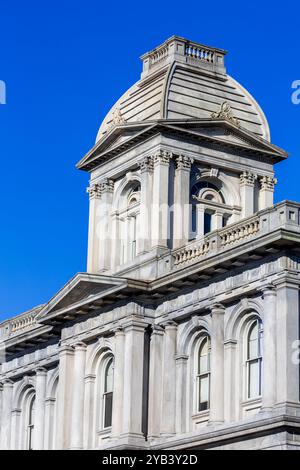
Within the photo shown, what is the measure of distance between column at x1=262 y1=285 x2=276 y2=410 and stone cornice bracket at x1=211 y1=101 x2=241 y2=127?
1200cm

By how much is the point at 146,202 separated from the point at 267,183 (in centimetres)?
537

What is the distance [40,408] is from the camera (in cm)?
5797

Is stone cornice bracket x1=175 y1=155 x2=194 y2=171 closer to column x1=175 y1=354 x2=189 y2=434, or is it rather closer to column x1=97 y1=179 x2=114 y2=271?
column x1=97 y1=179 x2=114 y2=271

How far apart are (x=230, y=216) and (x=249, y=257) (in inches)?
393

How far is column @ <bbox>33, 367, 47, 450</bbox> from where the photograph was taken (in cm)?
5781

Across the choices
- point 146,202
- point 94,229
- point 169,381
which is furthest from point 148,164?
point 169,381

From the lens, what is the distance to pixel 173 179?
54.5m

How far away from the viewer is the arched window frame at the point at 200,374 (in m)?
48.7

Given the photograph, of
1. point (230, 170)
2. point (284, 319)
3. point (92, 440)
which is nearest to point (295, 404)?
point (284, 319)

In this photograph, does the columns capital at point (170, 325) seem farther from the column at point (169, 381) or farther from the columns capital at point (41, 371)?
the columns capital at point (41, 371)

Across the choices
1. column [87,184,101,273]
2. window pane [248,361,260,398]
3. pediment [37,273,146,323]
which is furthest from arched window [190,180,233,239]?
window pane [248,361,260,398]

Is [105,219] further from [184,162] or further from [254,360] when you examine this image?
[254,360]

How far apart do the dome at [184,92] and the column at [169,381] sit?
9.32m

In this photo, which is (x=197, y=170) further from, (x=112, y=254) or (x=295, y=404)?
(x=295, y=404)
